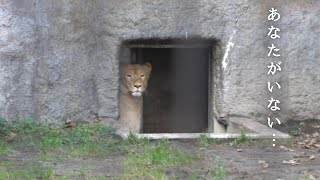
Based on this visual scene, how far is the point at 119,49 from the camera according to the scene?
6480 millimetres

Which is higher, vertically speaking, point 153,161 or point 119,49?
point 119,49

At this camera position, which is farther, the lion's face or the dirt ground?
the lion's face

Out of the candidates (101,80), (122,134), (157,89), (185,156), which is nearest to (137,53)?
(157,89)

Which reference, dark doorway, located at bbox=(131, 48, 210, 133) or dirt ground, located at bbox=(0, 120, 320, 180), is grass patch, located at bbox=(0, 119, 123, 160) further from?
dark doorway, located at bbox=(131, 48, 210, 133)

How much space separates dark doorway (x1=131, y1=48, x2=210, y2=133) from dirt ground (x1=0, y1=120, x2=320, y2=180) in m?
2.82

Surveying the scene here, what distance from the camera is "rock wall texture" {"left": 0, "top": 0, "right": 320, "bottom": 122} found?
6.20 metres

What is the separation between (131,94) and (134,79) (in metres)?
0.16

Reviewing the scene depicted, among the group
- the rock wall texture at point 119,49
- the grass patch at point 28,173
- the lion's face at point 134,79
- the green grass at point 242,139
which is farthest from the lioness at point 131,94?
the grass patch at point 28,173

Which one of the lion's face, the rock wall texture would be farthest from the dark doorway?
the rock wall texture

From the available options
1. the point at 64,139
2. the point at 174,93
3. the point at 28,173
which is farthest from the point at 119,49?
the point at 174,93

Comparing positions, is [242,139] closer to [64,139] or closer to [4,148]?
[64,139]

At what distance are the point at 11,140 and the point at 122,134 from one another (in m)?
0.92

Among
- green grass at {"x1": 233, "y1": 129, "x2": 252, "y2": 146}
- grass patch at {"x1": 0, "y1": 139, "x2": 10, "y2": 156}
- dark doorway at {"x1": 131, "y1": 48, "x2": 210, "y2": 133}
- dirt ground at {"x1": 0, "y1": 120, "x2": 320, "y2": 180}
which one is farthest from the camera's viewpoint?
dark doorway at {"x1": 131, "y1": 48, "x2": 210, "y2": 133}

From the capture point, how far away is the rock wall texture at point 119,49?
244 inches
